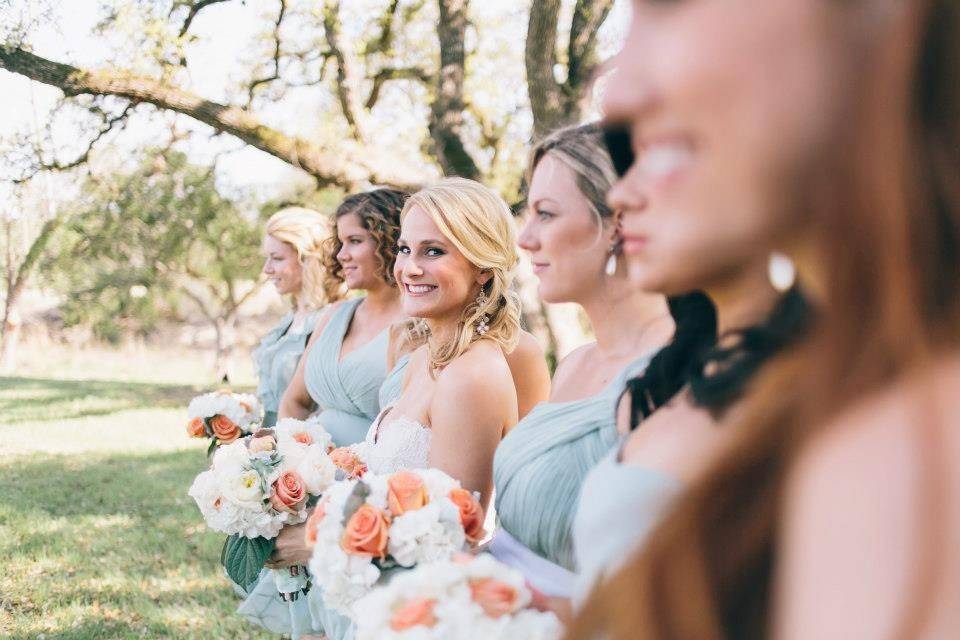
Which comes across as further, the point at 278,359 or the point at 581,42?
the point at 581,42

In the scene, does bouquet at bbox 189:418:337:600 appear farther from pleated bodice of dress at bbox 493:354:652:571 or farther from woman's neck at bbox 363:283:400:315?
woman's neck at bbox 363:283:400:315

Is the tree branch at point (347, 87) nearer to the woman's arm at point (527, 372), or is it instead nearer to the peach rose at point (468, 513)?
the woman's arm at point (527, 372)

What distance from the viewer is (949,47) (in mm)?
683

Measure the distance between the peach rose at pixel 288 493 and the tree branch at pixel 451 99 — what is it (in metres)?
7.76

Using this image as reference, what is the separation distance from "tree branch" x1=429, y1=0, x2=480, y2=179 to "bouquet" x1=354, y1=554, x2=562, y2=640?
9.39 meters

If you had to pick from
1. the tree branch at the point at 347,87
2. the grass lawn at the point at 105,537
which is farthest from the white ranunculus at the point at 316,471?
the tree branch at the point at 347,87

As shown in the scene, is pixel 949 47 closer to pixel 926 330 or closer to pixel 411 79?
pixel 926 330

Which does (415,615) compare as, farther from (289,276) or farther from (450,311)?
(289,276)

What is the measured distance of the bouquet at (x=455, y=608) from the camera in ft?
4.34

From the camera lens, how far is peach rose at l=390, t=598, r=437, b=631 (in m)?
1.31

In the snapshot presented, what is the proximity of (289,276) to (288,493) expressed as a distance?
381cm

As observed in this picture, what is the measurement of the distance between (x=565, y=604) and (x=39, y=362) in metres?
28.6

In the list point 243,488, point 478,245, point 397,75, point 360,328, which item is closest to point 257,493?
point 243,488

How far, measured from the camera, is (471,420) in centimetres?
292
